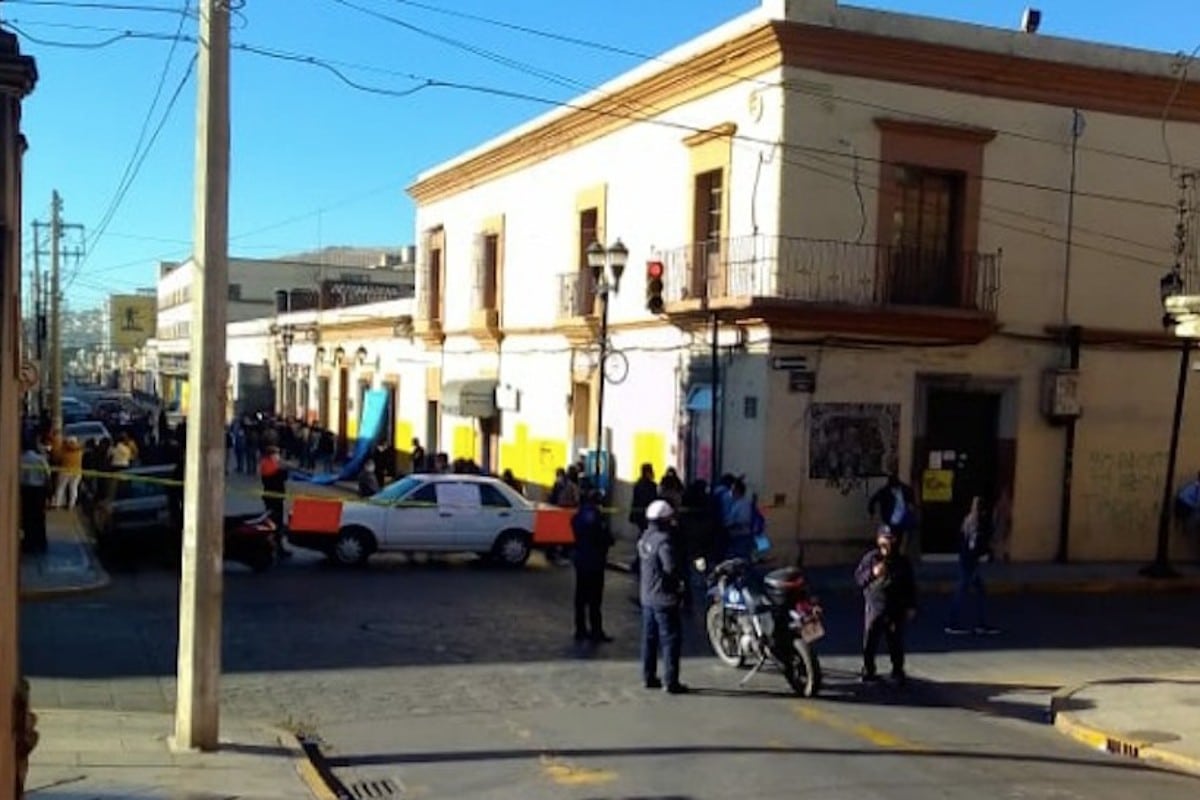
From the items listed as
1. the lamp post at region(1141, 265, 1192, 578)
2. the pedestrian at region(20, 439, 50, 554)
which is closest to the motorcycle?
the pedestrian at region(20, 439, 50, 554)

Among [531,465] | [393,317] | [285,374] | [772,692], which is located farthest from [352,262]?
[772,692]

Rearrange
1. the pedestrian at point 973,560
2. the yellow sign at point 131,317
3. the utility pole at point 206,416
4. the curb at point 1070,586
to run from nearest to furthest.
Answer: the utility pole at point 206,416
the pedestrian at point 973,560
the curb at point 1070,586
the yellow sign at point 131,317

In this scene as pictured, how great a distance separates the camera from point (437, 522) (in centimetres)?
1980

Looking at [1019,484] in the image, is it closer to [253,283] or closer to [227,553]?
[227,553]

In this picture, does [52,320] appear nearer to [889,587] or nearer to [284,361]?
[284,361]

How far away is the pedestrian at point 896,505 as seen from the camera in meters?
18.5

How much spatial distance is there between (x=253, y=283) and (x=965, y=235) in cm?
6674

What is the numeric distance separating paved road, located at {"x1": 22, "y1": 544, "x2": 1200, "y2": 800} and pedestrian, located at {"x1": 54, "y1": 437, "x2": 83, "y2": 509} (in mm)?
9120

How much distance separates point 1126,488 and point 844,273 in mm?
6815

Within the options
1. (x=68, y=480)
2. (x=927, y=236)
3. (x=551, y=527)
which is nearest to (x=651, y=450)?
(x=551, y=527)

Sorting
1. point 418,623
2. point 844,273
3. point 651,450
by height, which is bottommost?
point 418,623

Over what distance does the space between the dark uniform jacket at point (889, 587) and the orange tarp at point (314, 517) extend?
355 inches

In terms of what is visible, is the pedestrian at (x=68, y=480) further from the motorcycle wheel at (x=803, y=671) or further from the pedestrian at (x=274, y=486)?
the motorcycle wheel at (x=803, y=671)

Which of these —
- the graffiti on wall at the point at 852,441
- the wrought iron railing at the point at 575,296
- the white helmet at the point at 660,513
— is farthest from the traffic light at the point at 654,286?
the white helmet at the point at 660,513
